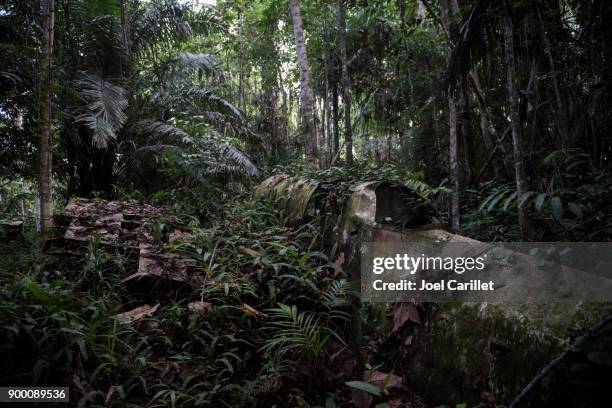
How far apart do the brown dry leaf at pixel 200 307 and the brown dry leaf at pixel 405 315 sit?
1226mm

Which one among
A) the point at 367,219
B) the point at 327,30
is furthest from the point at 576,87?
the point at 327,30

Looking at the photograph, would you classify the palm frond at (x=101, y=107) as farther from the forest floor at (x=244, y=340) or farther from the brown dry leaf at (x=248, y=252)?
the brown dry leaf at (x=248, y=252)

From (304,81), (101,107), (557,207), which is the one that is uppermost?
(304,81)

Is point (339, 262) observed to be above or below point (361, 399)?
→ above

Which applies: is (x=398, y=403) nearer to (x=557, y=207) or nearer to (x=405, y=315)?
(x=405, y=315)

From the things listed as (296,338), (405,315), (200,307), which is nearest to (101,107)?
(200,307)

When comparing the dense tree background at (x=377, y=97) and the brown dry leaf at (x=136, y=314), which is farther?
the dense tree background at (x=377, y=97)

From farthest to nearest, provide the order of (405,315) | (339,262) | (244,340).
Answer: (339,262) < (244,340) < (405,315)

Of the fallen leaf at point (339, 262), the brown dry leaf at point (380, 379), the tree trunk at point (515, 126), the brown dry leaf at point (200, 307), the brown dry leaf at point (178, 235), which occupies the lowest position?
the brown dry leaf at point (380, 379)

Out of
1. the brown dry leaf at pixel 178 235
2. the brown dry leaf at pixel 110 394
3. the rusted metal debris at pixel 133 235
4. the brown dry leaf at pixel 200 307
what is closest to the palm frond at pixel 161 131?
the rusted metal debris at pixel 133 235

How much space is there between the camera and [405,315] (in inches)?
92.0

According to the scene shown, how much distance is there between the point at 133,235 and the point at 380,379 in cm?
267

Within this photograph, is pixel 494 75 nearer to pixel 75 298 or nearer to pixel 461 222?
pixel 461 222

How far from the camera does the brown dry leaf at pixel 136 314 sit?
8.22 ft
